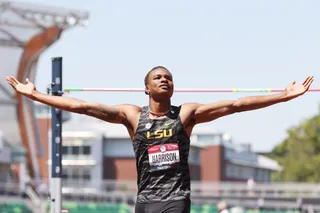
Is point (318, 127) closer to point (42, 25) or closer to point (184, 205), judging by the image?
point (42, 25)

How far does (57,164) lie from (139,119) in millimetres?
4525

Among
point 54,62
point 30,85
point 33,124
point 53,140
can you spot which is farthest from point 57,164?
point 33,124

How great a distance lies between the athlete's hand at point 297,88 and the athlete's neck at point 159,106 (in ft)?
2.87

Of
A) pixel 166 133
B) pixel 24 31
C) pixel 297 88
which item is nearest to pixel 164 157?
pixel 166 133

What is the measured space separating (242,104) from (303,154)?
87350 millimetres

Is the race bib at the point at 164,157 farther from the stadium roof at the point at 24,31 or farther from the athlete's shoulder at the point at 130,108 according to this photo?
the stadium roof at the point at 24,31

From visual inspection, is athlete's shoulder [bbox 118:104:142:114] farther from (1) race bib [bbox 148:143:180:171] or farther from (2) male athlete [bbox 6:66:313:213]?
(1) race bib [bbox 148:143:180:171]

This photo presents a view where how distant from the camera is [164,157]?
264 inches

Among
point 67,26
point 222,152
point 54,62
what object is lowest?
point 54,62

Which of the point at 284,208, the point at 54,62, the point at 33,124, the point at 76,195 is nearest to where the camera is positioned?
the point at 54,62

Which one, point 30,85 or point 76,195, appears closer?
point 30,85

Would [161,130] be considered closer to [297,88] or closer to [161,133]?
[161,133]

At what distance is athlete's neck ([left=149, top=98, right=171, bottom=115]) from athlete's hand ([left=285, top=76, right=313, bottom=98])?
874 mm

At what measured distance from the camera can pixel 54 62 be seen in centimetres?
1123
